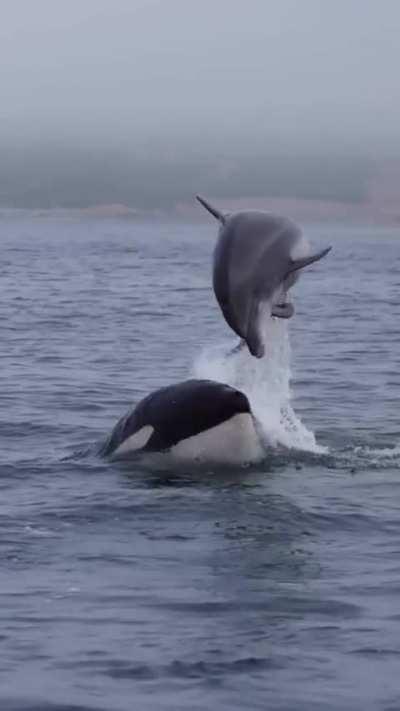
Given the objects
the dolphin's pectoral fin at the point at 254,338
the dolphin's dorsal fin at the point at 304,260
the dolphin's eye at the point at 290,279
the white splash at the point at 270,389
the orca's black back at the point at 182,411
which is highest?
the dolphin's dorsal fin at the point at 304,260

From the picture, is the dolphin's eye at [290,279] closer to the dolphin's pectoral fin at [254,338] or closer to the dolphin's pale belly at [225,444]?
the dolphin's pectoral fin at [254,338]

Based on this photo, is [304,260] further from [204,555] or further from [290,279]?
[204,555]

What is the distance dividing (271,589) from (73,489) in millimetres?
4566

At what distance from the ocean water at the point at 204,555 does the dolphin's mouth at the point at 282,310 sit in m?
1.96

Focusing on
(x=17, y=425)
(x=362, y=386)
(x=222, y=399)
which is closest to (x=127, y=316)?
(x=362, y=386)

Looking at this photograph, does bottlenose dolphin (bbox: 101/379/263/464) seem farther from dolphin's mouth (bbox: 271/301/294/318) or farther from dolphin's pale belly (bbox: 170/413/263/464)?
dolphin's mouth (bbox: 271/301/294/318)

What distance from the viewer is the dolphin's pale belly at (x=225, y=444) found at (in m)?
17.7

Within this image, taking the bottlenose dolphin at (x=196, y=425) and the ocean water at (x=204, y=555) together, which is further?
the bottlenose dolphin at (x=196, y=425)

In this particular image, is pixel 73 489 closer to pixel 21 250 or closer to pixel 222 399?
pixel 222 399

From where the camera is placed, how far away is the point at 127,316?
146 feet

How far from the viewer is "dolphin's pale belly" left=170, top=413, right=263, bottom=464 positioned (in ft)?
58.0

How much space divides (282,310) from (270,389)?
5063 millimetres

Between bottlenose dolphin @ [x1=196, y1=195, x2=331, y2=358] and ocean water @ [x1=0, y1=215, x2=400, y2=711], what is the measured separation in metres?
1.96

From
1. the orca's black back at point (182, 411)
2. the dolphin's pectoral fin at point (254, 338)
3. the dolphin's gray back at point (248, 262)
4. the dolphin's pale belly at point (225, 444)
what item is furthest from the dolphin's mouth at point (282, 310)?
the dolphin's pale belly at point (225, 444)
